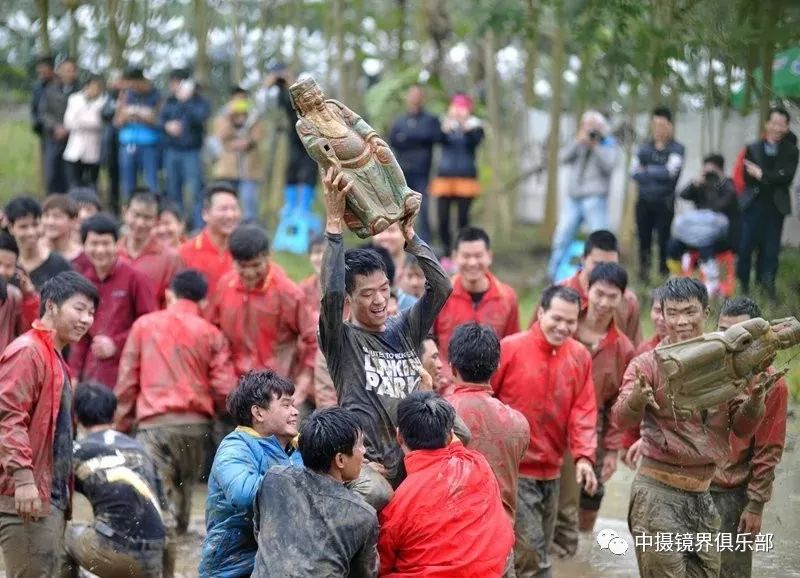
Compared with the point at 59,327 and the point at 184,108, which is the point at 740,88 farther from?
the point at 184,108

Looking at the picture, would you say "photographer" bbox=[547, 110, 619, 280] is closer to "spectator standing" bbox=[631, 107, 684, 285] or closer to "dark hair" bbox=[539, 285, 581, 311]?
"spectator standing" bbox=[631, 107, 684, 285]

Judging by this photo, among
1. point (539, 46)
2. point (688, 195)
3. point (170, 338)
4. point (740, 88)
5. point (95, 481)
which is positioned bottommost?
point (95, 481)

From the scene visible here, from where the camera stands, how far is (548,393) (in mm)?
7941

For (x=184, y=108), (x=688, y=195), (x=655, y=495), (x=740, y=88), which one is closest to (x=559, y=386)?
(x=655, y=495)

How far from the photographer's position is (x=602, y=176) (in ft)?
48.0

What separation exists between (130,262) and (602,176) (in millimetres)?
5963

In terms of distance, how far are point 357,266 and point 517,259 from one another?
11.4 meters

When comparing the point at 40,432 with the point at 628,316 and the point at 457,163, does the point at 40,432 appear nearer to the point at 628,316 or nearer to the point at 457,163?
the point at 628,316

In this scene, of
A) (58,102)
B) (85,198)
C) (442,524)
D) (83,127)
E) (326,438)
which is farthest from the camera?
(58,102)

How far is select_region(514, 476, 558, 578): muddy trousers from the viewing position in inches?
295

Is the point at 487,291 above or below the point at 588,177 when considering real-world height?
below

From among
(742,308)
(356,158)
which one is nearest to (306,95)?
(356,158)

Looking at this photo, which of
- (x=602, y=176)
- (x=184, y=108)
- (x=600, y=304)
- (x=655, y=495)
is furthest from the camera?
(x=184, y=108)

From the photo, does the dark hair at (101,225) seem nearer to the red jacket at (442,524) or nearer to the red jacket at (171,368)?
the red jacket at (171,368)
